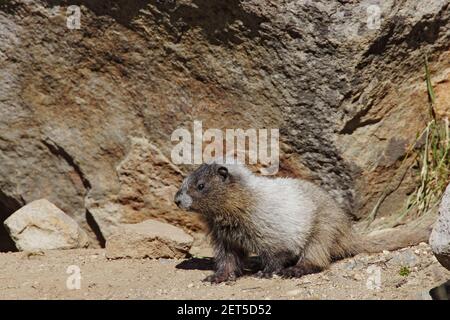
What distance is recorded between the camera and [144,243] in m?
8.34

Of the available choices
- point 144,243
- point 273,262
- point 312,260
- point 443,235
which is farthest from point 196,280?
point 443,235

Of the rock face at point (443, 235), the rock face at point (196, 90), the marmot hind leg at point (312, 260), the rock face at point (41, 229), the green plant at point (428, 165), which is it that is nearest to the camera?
the rock face at point (443, 235)

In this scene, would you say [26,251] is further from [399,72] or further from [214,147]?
[399,72]

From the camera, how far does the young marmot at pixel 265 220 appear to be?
7812 millimetres

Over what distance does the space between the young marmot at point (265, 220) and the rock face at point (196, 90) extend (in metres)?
0.62

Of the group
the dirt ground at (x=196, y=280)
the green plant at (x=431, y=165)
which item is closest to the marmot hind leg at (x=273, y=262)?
the dirt ground at (x=196, y=280)

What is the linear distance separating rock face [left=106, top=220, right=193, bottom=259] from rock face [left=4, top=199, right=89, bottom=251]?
694 mm

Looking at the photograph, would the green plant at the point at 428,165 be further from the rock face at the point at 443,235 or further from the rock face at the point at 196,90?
the rock face at the point at 443,235

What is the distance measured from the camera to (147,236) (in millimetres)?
8352

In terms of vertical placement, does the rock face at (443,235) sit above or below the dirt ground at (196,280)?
above

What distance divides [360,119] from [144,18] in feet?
7.57

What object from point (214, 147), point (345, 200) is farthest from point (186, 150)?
point (345, 200)

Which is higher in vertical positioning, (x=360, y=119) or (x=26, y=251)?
(x=360, y=119)

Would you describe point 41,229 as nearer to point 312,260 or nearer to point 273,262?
point 273,262
